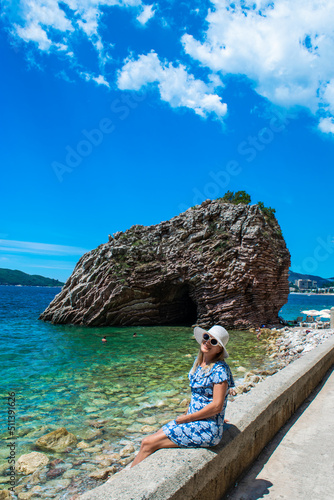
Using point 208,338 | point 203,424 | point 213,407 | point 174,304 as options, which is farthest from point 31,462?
point 174,304

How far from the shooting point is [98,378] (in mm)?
12977

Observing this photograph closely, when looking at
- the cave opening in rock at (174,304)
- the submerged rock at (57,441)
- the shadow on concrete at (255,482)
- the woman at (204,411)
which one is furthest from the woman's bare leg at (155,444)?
the cave opening in rock at (174,304)

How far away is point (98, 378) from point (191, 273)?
19.1m

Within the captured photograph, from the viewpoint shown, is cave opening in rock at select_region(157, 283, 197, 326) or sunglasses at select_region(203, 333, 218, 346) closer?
sunglasses at select_region(203, 333, 218, 346)

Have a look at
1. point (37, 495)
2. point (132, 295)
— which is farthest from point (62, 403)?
point (132, 295)

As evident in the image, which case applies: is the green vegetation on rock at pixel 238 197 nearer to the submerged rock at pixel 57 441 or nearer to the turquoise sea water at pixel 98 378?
the turquoise sea water at pixel 98 378

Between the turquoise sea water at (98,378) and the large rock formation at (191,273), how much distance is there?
5646 mm

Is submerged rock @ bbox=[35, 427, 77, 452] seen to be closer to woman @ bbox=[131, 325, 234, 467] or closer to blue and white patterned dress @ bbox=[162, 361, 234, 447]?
woman @ bbox=[131, 325, 234, 467]

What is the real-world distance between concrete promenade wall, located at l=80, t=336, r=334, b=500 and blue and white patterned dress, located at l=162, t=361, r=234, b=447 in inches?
3.7

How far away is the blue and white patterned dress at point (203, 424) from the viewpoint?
11.7 ft

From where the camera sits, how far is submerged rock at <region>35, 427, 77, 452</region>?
7.11 m

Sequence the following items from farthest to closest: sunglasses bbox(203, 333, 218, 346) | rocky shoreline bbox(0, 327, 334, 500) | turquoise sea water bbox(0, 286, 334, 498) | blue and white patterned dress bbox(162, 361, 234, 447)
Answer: turquoise sea water bbox(0, 286, 334, 498) → rocky shoreline bbox(0, 327, 334, 500) → sunglasses bbox(203, 333, 218, 346) → blue and white patterned dress bbox(162, 361, 234, 447)

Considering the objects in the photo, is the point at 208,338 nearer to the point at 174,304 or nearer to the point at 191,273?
the point at 191,273

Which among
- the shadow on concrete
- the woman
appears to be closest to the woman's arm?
the woman
